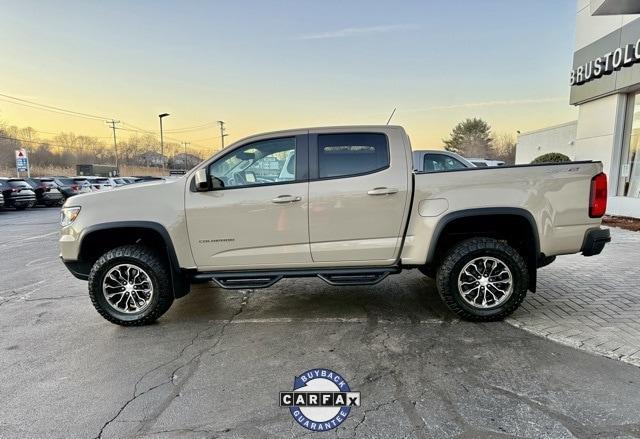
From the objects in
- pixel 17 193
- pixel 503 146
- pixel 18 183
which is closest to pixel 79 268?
pixel 17 193

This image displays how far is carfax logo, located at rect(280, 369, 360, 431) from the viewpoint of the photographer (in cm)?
253

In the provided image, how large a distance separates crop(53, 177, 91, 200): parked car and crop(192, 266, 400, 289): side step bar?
20607mm

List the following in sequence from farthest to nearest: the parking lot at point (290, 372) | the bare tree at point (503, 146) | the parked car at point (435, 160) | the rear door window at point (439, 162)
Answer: the bare tree at point (503, 146)
the rear door window at point (439, 162)
the parked car at point (435, 160)
the parking lot at point (290, 372)

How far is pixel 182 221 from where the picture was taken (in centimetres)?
390

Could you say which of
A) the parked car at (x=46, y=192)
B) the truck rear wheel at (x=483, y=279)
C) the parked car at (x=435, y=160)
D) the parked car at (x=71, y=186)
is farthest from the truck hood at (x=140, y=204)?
the parked car at (x=46, y=192)

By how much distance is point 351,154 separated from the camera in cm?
401

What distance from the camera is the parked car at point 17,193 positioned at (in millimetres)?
18033

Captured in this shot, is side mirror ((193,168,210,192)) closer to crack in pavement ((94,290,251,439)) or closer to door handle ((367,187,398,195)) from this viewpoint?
crack in pavement ((94,290,251,439))

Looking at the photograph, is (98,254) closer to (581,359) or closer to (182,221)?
(182,221)

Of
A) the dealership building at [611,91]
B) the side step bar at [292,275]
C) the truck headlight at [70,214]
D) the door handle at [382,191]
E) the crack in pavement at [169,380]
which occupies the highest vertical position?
the dealership building at [611,91]

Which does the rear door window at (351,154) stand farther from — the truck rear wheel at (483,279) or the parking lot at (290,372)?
the parking lot at (290,372)

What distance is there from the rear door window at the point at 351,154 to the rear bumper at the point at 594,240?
2.22 metres

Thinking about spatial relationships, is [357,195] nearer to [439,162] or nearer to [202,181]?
[202,181]

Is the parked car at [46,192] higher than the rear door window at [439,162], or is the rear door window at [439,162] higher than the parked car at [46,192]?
the rear door window at [439,162]
